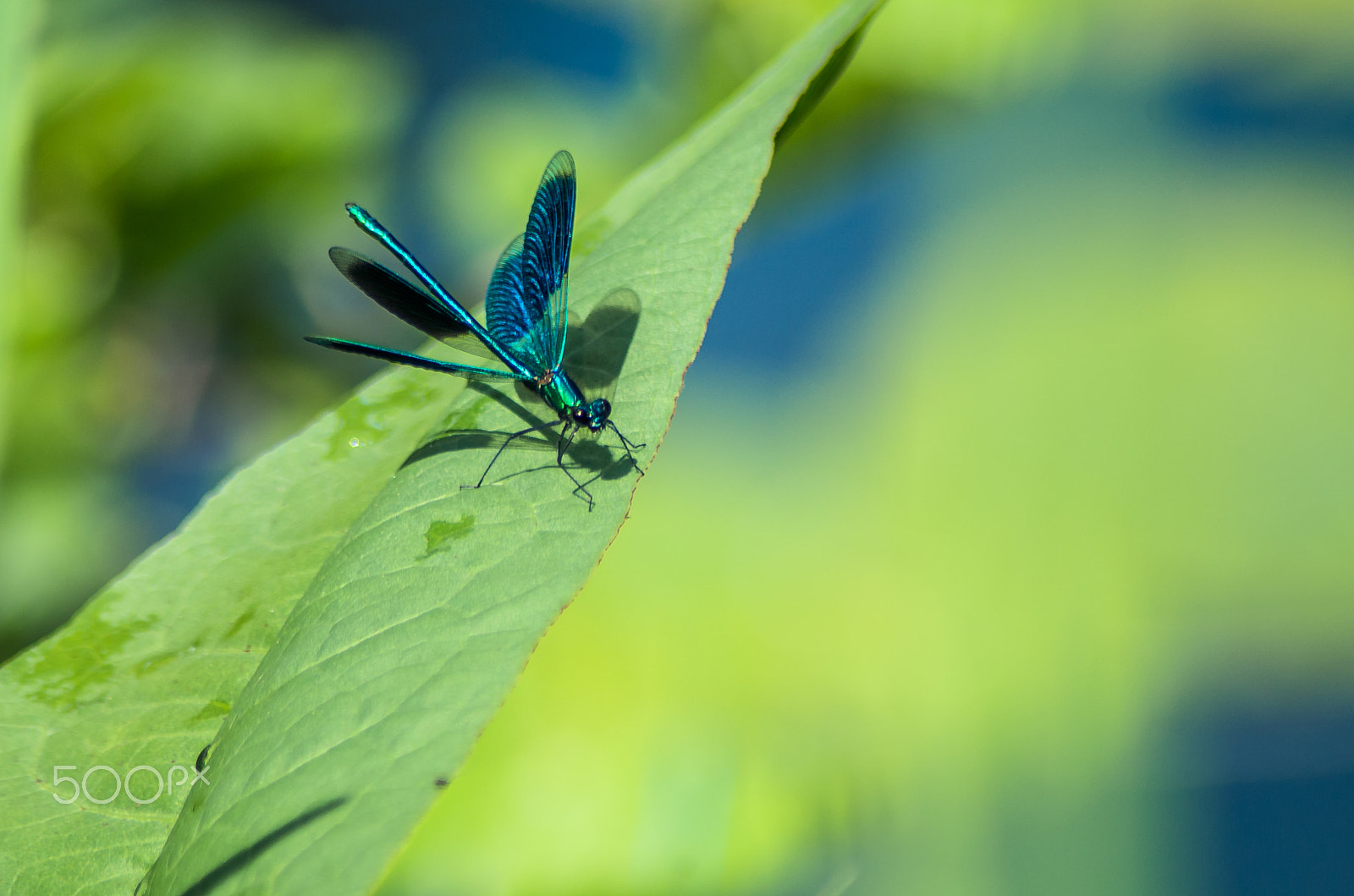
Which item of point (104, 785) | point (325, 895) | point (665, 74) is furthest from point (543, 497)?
point (665, 74)

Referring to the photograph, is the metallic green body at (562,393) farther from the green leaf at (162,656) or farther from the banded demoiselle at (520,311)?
the green leaf at (162,656)

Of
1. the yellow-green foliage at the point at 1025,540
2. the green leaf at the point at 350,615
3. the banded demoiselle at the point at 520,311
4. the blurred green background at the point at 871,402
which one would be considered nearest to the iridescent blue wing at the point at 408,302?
the banded demoiselle at the point at 520,311

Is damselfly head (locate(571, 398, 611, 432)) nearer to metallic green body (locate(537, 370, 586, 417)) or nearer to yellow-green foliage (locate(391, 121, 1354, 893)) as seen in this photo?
metallic green body (locate(537, 370, 586, 417))

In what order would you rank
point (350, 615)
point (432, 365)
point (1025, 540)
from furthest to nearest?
point (1025, 540)
point (432, 365)
point (350, 615)

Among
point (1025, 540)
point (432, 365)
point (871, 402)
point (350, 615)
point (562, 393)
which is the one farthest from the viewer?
point (871, 402)

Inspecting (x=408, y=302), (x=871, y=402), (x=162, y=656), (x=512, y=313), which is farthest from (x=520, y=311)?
(x=871, y=402)

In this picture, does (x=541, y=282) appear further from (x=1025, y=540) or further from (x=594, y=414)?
(x=1025, y=540)
